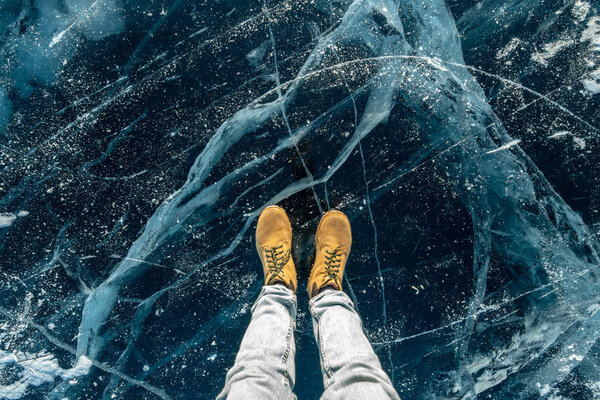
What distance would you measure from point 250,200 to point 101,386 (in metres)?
1.18

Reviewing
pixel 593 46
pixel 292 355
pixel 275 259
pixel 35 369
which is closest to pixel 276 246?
pixel 275 259

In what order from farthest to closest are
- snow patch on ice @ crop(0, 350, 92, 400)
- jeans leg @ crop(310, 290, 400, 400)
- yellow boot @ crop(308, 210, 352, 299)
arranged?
snow patch on ice @ crop(0, 350, 92, 400)
yellow boot @ crop(308, 210, 352, 299)
jeans leg @ crop(310, 290, 400, 400)

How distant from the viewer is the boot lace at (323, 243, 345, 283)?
4.83 feet

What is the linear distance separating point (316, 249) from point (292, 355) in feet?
1.64

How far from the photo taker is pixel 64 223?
1608 millimetres

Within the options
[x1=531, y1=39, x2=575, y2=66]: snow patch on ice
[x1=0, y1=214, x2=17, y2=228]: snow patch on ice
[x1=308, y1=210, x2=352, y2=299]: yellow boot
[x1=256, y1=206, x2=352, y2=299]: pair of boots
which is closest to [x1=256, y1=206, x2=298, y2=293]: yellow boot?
[x1=256, y1=206, x2=352, y2=299]: pair of boots

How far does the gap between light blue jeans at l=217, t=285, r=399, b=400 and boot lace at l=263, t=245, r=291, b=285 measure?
0.07m

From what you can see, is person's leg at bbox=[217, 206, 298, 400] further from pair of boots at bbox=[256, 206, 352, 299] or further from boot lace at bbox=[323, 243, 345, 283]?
boot lace at bbox=[323, 243, 345, 283]

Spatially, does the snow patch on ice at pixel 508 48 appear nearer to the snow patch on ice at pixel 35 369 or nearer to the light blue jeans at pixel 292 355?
the light blue jeans at pixel 292 355

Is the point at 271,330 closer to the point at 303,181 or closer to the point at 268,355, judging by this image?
the point at 268,355

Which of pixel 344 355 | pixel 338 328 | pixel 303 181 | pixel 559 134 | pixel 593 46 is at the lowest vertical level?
pixel 344 355

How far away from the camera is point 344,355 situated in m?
1.18

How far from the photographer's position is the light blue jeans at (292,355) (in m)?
1.08

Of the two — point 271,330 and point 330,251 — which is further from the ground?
point 330,251
